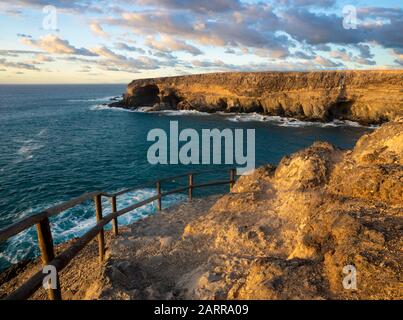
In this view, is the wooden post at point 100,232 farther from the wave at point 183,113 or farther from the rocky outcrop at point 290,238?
the wave at point 183,113

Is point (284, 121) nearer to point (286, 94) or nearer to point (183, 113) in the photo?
point (286, 94)

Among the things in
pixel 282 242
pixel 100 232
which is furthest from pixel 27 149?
pixel 282 242

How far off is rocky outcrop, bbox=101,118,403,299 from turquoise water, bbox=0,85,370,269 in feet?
31.8

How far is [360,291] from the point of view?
4059mm

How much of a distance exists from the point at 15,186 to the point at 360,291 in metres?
26.6

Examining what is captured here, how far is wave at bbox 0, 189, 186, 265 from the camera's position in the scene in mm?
15039

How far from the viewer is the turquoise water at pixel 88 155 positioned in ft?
62.1

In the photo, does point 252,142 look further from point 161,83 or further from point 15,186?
point 161,83

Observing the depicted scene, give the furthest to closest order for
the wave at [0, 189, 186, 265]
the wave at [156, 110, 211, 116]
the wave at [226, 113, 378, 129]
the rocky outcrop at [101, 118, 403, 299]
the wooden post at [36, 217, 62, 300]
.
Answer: the wave at [156, 110, 211, 116] < the wave at [226, 113, 378, 129] < the wave at [0, 189, 186, 265] < the rocky outcrop at [101, 118, 403, 299] < the wooden post at [36, 217, 62, 300]

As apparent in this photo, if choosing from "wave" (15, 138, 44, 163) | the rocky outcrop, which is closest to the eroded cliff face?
"wave" (15, 138, 44, 163)

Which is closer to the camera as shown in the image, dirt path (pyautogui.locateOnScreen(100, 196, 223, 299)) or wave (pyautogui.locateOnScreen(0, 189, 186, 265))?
dirt path (pyautogui.locateOnScreen(100, 196, 223, 299))

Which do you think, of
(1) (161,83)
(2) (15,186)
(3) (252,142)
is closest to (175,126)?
(3) (252,142)

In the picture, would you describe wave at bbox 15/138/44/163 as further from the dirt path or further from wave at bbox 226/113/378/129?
wave at bbox 226/113/378/129

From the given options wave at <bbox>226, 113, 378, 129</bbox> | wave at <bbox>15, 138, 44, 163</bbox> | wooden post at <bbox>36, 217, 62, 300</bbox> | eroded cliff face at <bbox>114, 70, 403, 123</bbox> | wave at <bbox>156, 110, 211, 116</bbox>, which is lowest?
wave at <bbox>15, 138, 44, 163</bbox>
